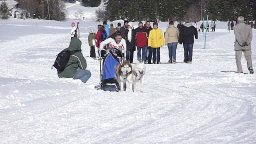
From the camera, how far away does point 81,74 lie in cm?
1197

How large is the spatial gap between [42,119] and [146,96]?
2.99 meters

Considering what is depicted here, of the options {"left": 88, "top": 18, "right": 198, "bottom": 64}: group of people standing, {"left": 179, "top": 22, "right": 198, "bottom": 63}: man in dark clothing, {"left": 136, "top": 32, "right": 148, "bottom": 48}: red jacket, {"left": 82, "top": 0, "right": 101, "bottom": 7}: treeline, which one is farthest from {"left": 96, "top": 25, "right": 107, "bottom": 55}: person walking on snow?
{"left": 82, "top": 0, "right": 101, "bottom": 7}: treeline

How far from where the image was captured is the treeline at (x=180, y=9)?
82.2 m

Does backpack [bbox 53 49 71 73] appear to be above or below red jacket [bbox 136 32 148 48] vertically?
below

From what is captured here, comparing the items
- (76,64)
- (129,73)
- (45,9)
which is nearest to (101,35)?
(76,64)

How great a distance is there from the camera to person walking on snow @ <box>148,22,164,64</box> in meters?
17.8

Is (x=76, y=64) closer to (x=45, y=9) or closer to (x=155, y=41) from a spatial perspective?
(x=155, y=41)

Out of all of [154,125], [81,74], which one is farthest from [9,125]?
[81,74]

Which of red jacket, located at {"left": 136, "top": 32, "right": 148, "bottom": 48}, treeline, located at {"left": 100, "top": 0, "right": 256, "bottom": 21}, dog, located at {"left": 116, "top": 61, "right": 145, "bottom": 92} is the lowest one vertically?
dog, located at {"left": 116, "top": 61, "right": 145, "bottom": 92}

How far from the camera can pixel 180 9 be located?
10156cm

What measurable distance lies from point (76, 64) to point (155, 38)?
21.1 feet

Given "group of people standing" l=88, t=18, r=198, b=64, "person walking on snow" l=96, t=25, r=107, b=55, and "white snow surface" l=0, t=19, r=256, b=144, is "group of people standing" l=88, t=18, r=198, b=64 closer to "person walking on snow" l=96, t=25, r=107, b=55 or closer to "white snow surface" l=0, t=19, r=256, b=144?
"person walking on snow" l=96, t=25, r=107, b=55

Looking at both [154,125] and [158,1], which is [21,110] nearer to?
[154,125]

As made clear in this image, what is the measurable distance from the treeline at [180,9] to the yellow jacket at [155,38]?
59.3 metres
